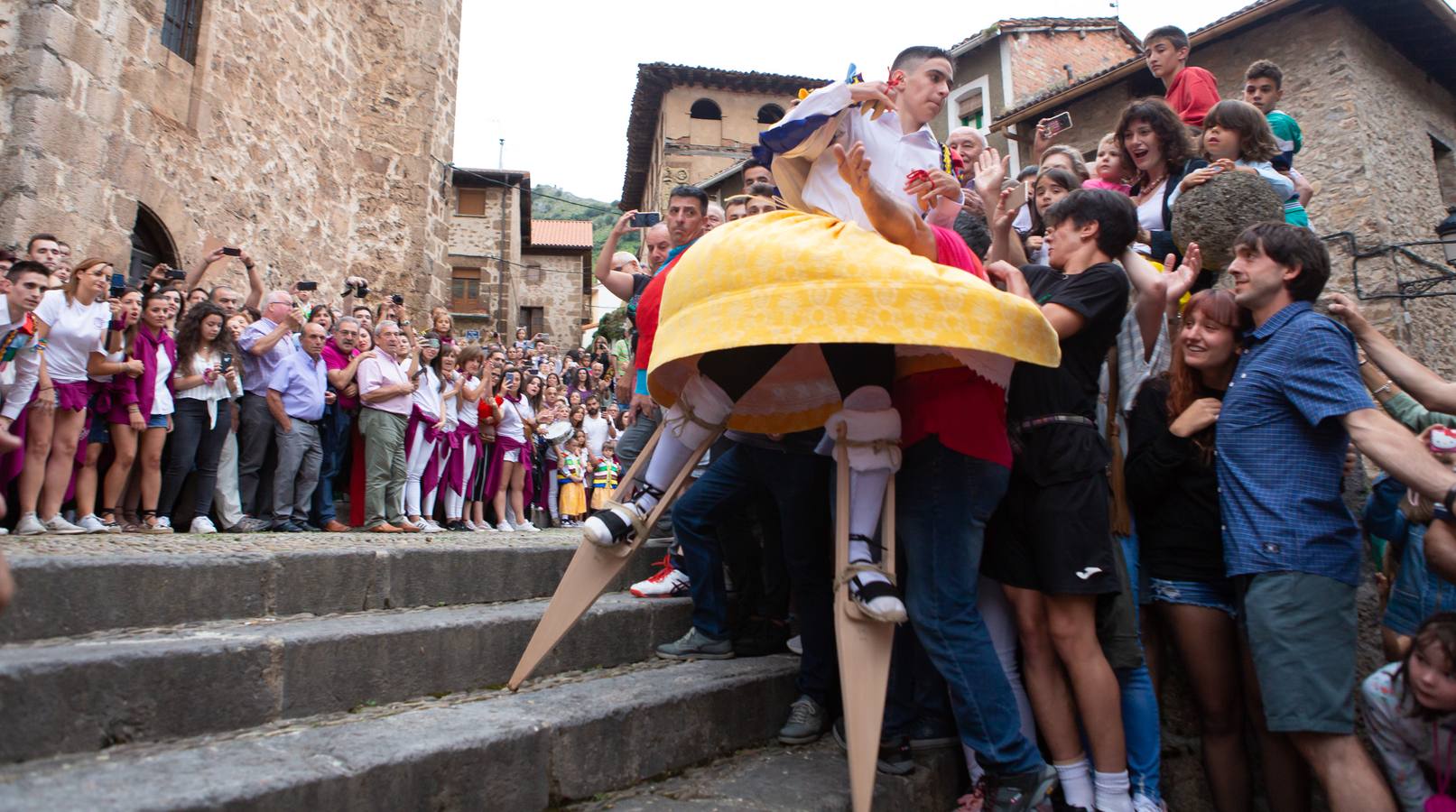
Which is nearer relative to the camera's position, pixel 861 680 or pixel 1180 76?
pixel 861 680

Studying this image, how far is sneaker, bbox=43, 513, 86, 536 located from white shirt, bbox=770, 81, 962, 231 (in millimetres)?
4351

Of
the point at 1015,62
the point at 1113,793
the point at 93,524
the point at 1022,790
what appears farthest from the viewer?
the point at 1015,62

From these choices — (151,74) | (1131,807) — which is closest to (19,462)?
(1131,807)

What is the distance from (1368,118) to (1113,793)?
45.6 feet

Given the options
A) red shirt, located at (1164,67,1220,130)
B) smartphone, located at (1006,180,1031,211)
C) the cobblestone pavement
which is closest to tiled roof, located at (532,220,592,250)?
red shirt, located at (1164,67,1220,130)

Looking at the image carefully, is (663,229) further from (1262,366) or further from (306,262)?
(306,262)

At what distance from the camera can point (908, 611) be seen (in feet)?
8.55

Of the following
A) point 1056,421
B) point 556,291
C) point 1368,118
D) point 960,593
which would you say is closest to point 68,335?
point 960,593

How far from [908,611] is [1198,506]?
1.15m

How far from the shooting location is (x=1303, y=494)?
8.29 feet

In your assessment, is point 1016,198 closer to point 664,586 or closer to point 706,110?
point 664,586

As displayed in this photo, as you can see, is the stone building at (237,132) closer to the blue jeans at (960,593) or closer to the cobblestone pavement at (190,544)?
the cobblestone pavement at (190,544)

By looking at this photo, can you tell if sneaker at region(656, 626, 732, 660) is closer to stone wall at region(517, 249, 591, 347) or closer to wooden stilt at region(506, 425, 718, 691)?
wooden stilt at region(506, 425, 718, 691)

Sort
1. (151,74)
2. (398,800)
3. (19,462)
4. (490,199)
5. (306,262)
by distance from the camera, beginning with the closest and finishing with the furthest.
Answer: (398,800)
(19,462)
(151,74)
(306,262)
(490,199)
